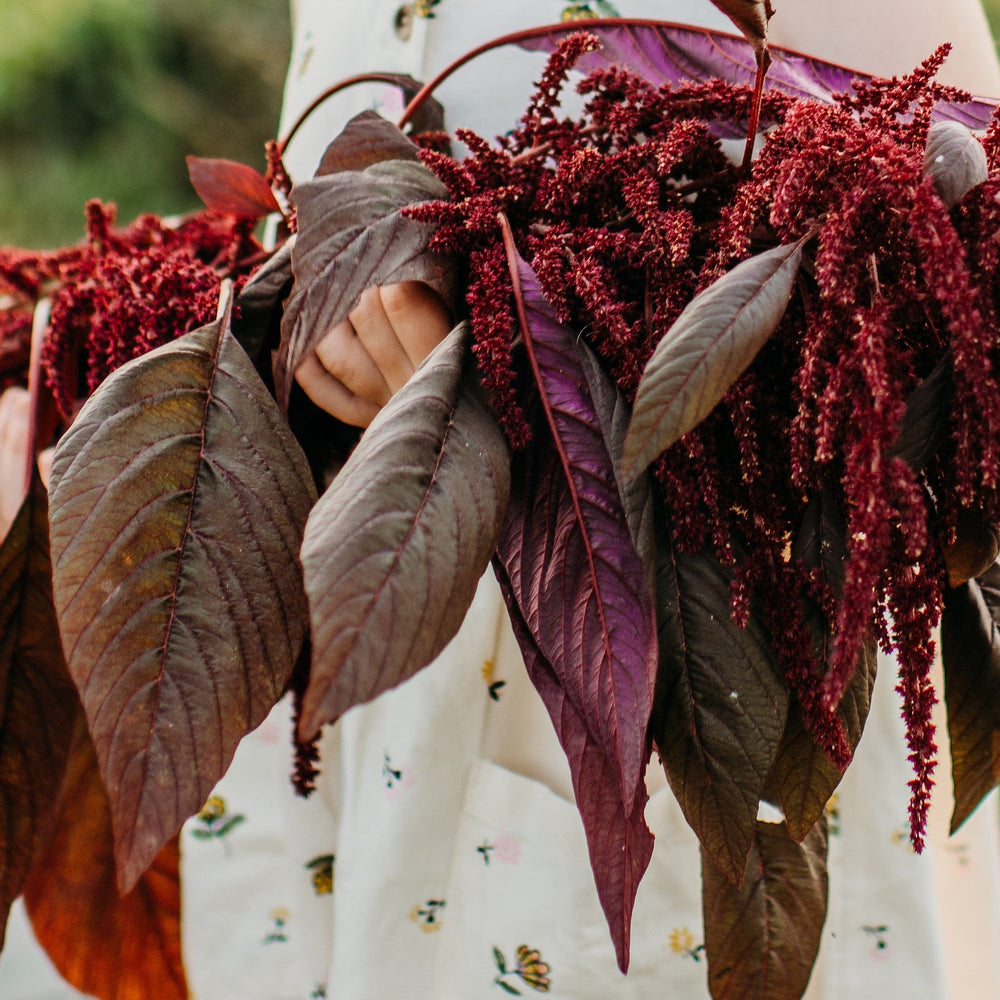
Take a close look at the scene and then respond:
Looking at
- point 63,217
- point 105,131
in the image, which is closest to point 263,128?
point 105,131

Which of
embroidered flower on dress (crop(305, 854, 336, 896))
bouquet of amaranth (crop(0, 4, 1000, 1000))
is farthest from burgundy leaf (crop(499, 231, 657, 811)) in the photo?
embroidered flower on dress (crop(305, 854, 336, 896))

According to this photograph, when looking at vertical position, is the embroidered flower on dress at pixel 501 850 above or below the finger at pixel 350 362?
below

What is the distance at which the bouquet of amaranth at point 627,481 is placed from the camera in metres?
0.20

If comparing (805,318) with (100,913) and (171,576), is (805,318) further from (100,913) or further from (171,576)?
(100,913)

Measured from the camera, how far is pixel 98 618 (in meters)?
0.24

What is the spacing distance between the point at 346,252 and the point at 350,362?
0.24ft

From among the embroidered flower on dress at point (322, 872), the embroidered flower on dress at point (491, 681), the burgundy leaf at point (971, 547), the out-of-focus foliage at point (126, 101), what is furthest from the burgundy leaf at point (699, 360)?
the out-of-focus foliage at point (126, 101)

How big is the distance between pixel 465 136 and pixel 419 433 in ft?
0.46

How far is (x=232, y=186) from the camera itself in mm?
397

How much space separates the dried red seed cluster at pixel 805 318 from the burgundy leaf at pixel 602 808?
6cm

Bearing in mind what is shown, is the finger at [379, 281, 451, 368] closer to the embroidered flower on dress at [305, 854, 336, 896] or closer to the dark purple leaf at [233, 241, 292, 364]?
the dark purple leaf at [233, 241, 292, 364]

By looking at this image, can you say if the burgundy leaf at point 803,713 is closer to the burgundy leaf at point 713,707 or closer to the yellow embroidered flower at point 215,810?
the burgundy leaf at point 713,707

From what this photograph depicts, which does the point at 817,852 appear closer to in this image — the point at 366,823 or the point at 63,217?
the point at 366,823

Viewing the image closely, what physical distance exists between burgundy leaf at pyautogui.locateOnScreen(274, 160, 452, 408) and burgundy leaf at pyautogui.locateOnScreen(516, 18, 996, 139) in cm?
13
